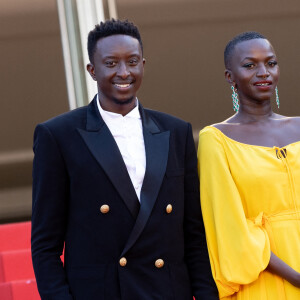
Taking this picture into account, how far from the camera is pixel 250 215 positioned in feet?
8.55

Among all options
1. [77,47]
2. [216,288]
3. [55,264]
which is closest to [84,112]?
[55,264]

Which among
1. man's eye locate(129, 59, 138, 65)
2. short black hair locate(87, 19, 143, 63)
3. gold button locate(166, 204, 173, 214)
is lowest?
gold button locate(166, 204, 173, 214)

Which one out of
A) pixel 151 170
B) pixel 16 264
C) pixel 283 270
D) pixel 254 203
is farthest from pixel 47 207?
pixel 16 264

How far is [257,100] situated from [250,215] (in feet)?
1.55

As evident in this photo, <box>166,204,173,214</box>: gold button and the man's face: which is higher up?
the man's face

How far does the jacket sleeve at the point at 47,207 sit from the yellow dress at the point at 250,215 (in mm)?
566

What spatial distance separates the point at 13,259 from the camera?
4039 mm

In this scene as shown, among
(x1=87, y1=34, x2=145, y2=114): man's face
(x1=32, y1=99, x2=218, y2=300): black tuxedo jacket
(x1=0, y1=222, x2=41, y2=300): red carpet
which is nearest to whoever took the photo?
(x1=32, y1=99, x2=218, y2=300): black tuxedo jacket

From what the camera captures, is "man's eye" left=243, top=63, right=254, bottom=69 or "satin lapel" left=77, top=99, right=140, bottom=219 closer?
"satin lapel" left=77, top=99, right=140, bottom=219

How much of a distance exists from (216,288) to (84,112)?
2.64 feet

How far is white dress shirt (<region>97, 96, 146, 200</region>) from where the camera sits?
7.89 ft

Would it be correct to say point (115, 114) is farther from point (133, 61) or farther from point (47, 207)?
point (47, 207)

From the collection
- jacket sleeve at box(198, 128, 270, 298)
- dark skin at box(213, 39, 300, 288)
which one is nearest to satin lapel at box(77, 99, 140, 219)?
jacket sleeve at box(198, 128, 270, 298)

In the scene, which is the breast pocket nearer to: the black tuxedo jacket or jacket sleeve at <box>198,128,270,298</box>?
the black tuxedo jacket
